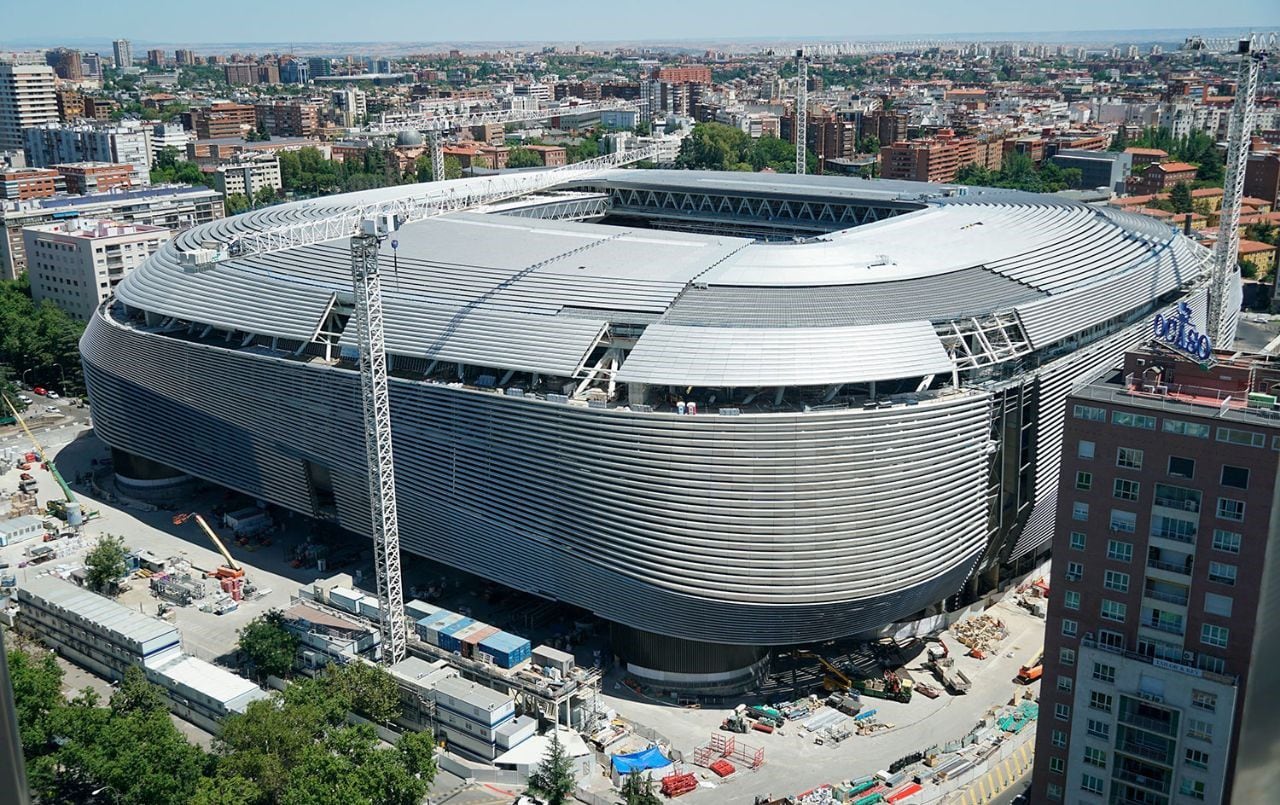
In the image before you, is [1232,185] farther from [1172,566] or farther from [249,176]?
[249,176]

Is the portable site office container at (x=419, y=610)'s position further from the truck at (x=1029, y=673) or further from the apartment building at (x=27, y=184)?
the apartment building at (x=27, y=184)

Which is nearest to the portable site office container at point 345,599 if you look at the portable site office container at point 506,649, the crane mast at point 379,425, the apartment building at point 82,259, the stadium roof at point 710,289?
A: the crane mast at point 379,425

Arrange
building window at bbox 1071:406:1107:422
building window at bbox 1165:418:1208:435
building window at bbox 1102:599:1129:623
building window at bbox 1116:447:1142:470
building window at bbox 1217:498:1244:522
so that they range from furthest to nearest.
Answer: building window at bbox 1102:599:1129:623 → building window at bbox 1071:406:1107:422 → building window at bbox 1116:447:1142:470 → building window at bbox 1165:418:1208:435 → building window at bbox 1217:498:1244:522

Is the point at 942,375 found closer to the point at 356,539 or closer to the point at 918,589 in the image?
the point at 918,589

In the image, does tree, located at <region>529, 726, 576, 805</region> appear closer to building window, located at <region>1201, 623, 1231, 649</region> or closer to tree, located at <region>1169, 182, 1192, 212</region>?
building window, located at <region>1201, 623, 1231, 649</region>

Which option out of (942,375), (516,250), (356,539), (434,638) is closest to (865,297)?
(942,375)

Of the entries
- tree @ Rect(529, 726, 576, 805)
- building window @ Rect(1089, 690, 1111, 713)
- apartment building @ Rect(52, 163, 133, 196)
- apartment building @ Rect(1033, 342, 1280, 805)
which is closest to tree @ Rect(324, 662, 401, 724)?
tree @ Rect(529, 726, 576, 805)
